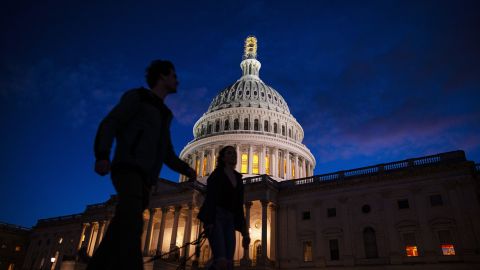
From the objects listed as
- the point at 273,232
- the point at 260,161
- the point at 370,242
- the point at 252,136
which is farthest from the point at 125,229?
the point at 252,136

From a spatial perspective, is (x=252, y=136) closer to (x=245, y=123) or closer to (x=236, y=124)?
(x=245, y=123)

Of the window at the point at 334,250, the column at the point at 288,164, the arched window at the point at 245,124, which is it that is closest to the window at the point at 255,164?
the column at the point at 288,164

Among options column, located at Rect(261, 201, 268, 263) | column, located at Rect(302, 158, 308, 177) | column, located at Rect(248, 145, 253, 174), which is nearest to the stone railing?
column, located at Rect(261, 201, 268, 263)

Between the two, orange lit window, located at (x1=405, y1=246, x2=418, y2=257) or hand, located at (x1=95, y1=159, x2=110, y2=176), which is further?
orange lit window, located at (x1=405, y1=246, x2=418, y2=257)

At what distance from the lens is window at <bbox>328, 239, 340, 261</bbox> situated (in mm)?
41969

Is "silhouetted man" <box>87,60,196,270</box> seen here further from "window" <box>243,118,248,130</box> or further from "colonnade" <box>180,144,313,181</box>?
"window" <box>243,118,248,130</box>

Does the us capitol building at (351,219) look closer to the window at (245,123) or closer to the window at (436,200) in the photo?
the window at (436,200)

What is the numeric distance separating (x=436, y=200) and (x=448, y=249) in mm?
5132

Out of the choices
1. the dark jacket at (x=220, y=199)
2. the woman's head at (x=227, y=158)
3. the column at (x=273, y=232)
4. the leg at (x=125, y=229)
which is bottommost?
the leg at (x=125, y=229)

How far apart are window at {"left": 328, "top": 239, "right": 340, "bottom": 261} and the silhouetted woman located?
38.1 metres

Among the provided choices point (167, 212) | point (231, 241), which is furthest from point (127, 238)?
point (167, 212)

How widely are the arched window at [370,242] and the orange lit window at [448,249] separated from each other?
6731 millimetres

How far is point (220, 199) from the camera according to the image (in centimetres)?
708

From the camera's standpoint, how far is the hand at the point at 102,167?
4.19m
